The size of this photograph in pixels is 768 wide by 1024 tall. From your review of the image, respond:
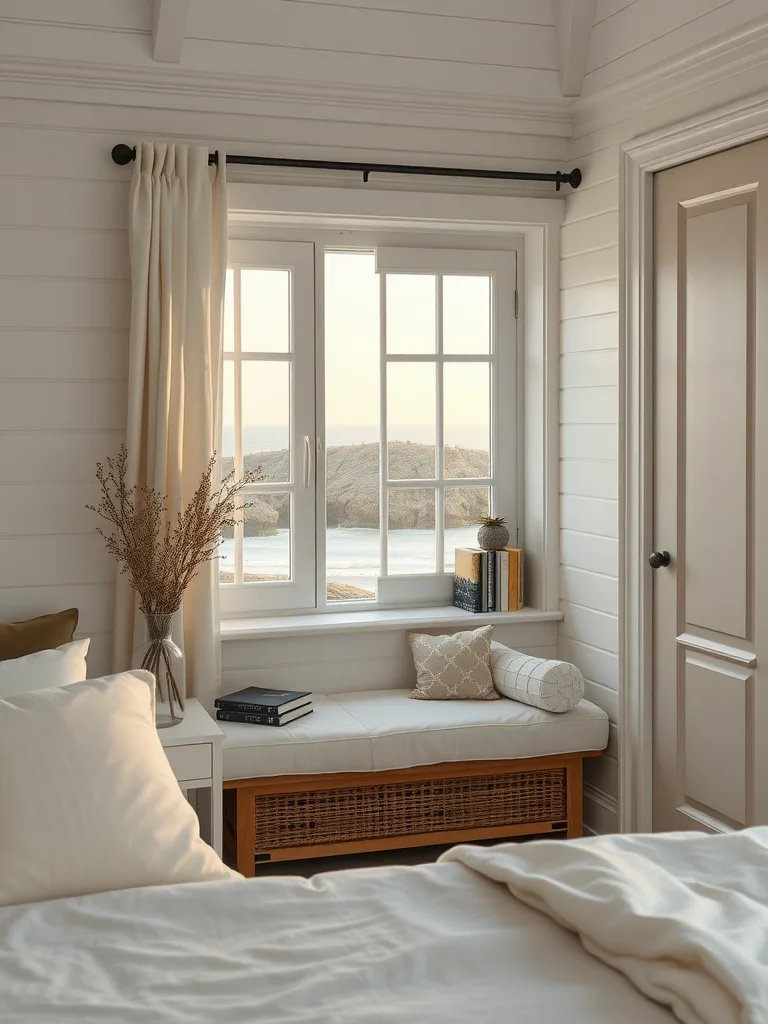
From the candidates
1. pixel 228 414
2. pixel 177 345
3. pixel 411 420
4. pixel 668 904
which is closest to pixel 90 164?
pixel 177 345

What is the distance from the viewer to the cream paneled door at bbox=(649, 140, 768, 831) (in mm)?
2938

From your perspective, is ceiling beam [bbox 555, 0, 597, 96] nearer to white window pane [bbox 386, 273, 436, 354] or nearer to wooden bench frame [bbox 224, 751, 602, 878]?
white window pane [bbox 386, 273, 436, 354]

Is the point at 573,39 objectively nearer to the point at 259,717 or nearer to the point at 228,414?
→ the point at 228,414

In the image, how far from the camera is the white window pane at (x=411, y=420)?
3982mm

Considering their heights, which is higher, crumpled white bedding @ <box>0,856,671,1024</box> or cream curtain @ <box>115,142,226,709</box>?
cream curtain @ <box>115,142,226,709</box>

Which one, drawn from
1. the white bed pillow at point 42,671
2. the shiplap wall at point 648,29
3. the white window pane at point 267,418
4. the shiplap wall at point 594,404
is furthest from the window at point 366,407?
the white bed pillow at point 42,671

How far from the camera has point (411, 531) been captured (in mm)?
4039

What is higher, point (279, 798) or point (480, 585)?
point (480, 585)

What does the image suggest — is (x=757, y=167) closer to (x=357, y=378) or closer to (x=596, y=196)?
(x=596, y=196)

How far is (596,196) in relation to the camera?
365 centimetres

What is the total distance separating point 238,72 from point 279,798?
2296mm

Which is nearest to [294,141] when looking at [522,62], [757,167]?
[522,62]

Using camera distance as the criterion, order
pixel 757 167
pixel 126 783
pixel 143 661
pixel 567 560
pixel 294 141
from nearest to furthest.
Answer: pixel 126 783, pixel 757 167, pixel 143 661, pixel 294 141, pixel 567 560

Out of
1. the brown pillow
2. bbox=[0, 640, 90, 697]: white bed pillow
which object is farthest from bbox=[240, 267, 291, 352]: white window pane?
bbox=[0, 640, 90, 697]: white bed pillow
